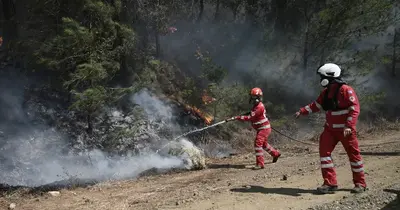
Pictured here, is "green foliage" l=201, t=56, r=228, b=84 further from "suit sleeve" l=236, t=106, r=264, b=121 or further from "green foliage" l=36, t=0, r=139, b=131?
"suit sleeve" l=236, t=106, r=264, b=121

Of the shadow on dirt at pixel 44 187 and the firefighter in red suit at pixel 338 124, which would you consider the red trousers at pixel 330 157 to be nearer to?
the firefighter in red suit at pixel 338 124

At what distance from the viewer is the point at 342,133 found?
6.29 meters

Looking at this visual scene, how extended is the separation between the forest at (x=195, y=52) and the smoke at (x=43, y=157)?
40 cm

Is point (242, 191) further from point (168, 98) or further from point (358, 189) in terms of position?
point (168, 98)

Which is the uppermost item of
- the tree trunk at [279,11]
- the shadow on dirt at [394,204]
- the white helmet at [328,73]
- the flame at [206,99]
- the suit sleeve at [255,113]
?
the tree trunk at [279,11]

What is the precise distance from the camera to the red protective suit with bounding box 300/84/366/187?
20.2 feet

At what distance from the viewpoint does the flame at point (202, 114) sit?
15020 mm

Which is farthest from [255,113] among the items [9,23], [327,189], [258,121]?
[9,23]

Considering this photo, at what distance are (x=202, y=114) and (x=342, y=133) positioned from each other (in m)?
9.45

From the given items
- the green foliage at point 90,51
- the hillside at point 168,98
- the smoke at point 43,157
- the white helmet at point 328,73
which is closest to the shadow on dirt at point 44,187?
the hillside at point 168,98

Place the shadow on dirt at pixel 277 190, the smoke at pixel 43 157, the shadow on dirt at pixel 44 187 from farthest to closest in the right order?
the smoke at pixel 43 157, the shadow on dirt at pixel 44 187, the shadow on dirt at pixel 277 190

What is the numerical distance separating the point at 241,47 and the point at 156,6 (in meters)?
7.39

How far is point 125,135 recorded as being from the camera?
11.9 meters

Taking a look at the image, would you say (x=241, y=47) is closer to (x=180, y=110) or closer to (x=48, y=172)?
(x=180, y=110)
